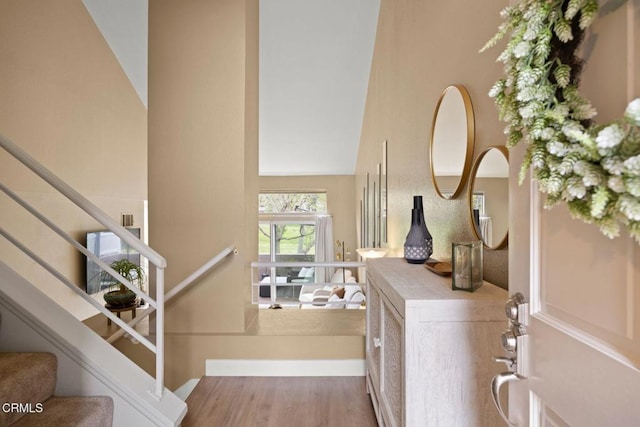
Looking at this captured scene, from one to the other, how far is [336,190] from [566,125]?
7.00m

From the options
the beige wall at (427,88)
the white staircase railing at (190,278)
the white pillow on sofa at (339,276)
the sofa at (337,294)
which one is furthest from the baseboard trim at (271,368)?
the white pillow on sofa at (339,276)

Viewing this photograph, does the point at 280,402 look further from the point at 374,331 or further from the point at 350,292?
the point at 350,292

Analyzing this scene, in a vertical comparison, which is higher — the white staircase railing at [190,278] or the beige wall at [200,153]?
the beige wall at [200,153]

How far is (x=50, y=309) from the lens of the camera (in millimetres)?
1595

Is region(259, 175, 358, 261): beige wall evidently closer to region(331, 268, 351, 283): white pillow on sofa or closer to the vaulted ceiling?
region(331, 268, 351, 283): white pillow on sofa

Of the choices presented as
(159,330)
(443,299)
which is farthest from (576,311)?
(159,330)

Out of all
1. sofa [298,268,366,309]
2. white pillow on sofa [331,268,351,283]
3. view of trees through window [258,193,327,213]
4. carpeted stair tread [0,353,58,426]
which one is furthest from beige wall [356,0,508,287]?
view of trees through window [258,193,327,213]

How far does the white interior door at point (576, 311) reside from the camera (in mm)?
517

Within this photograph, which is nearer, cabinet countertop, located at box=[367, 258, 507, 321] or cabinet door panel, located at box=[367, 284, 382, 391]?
cabinet countertop, located at box=[367, 258, 507, 321]

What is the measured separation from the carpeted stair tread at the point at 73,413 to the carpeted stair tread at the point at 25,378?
0.13ft

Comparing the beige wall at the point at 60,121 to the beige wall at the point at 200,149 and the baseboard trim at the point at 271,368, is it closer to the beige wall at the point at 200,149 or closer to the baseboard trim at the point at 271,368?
the beige wall at the point at 200,149

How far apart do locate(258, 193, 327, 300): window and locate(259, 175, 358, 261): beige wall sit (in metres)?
0.19

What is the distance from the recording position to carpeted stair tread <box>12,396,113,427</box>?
4.24 ft

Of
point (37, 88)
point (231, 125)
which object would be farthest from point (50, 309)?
point (37, 88)
